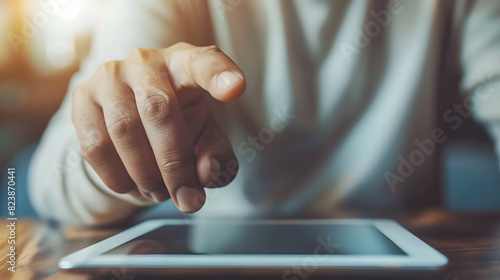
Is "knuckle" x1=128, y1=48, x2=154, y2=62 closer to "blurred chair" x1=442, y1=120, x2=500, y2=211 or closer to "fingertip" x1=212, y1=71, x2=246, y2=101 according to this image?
"fingertip" x1=212, y1=71, x2=246, y2=101

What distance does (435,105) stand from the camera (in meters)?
0.63

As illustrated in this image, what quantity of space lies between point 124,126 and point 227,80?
0.15m

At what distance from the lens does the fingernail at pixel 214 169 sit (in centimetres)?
50

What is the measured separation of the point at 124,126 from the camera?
1.42 ft

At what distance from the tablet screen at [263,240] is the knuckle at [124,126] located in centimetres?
12

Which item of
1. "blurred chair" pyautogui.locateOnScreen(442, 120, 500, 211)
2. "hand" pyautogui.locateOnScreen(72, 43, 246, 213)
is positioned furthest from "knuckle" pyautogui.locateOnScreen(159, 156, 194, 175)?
"blurred chair" pyautogui.locateOnScreen(442, 120, 500, 211)

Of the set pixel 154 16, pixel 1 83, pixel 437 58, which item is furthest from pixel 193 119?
pixel 437 58

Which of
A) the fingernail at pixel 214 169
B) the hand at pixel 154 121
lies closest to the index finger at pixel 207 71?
the hand at pixel 154 121

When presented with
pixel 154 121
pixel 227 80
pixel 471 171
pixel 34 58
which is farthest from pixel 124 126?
pixel 471 171

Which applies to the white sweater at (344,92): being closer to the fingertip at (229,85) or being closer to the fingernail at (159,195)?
the fingernail at (159,195)

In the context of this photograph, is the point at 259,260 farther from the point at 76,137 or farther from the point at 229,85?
the point at 76,137

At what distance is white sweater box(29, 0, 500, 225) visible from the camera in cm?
61

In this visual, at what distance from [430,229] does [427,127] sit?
237 millimetres

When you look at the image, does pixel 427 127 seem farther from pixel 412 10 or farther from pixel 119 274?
pixel 119 274
